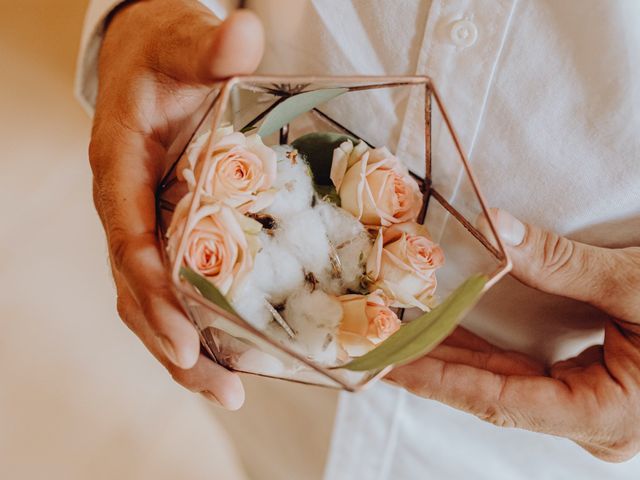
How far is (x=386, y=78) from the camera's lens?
1.16 ft

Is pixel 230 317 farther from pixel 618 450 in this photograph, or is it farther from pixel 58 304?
pixel 58 304

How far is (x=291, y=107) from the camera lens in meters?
0.39

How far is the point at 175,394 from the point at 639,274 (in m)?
0.80

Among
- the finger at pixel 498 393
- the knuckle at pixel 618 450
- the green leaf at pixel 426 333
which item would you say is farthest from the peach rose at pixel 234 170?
the knuckle at pixel 618 450

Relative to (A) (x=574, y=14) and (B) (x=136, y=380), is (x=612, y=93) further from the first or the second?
(B) (x=136, y=380)

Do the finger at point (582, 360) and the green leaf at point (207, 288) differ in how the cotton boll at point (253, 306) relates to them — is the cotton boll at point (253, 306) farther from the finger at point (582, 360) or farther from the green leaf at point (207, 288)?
the finger at point (582, 360)

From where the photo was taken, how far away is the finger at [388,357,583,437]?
1.84 ft

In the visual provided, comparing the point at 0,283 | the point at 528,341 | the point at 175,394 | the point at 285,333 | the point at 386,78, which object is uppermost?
the point at 386,78

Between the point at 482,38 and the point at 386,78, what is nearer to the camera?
the point at 386,78

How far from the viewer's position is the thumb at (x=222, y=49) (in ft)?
1.16

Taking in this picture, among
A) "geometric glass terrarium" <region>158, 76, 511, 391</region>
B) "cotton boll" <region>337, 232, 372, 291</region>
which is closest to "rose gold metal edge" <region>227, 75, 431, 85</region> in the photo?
"geometric glass terrarium" <region>158, 76, 511, 391</region>

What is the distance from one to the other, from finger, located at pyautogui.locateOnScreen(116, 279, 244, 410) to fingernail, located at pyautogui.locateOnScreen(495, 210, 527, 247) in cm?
24

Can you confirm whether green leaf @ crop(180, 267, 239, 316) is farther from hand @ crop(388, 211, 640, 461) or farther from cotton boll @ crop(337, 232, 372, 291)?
hand @ crop(388, 211, 640, 461)

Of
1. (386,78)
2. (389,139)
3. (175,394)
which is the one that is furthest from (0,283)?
(386,78)
